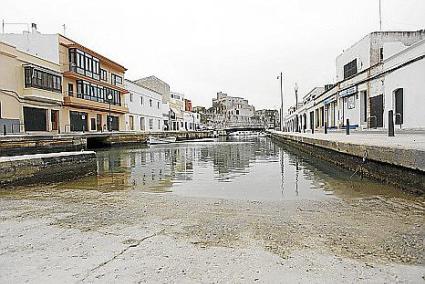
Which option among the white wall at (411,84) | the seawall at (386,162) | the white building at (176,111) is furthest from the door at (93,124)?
the seawall at (386,162)

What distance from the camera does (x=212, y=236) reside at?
14.1 ft

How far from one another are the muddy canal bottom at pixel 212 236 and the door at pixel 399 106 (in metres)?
12.4

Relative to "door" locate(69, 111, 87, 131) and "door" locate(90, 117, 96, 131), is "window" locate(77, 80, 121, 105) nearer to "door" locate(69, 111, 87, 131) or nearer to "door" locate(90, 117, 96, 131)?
"door" locate(69, 111, 87, 131)

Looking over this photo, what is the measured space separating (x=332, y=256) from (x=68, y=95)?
112 feet

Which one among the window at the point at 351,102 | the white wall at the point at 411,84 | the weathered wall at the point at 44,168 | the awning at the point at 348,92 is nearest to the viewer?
the weathered wall at the point at 44,168

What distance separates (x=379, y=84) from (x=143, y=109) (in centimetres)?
3897

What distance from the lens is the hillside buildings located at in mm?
16828

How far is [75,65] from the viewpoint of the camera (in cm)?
3419

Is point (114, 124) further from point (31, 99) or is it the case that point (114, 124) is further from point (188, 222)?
point (188, 222)

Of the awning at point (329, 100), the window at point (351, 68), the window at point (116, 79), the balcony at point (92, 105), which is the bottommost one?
the awning at point (329, 100)

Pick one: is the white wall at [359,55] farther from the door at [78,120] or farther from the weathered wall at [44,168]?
the door at [78,120]

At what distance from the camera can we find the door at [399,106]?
60.0 ft

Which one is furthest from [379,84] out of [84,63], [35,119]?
[84,63]

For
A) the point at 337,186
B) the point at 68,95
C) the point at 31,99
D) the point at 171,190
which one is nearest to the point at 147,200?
the point at 171,190
